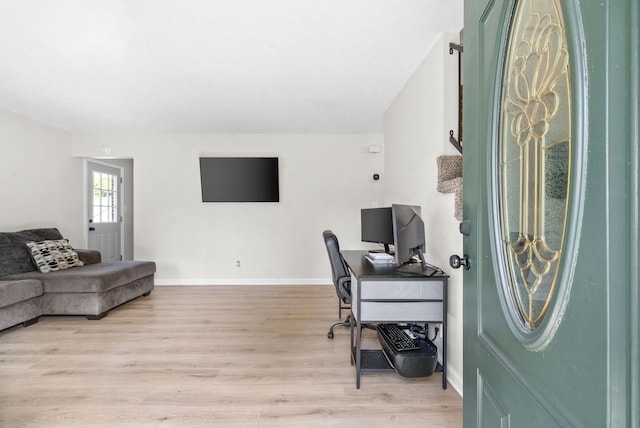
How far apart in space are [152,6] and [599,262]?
8.10 feet

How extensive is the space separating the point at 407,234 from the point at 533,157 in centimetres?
133

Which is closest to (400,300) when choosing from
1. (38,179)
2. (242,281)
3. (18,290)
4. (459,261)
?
(459,261)

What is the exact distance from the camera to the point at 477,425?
2.91ft

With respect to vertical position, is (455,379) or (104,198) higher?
(104,198)

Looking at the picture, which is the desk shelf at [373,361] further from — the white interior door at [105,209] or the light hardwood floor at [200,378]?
the white interior door at [105,209]

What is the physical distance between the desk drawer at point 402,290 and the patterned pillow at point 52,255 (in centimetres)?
365

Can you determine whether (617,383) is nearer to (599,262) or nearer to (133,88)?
(599,262)

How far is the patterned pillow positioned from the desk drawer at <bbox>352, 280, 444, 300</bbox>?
12.0 ft

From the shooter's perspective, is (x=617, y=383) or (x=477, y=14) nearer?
(x=617, y=383)

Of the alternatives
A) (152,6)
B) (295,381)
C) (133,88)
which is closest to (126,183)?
(133,88)

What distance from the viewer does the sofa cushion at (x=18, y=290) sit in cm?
265

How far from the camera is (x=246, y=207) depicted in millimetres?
4586

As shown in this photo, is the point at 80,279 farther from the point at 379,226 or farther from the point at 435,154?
the point at 435,154

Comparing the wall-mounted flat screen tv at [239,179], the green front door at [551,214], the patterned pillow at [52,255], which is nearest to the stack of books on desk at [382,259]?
the green front door at [551,214]
